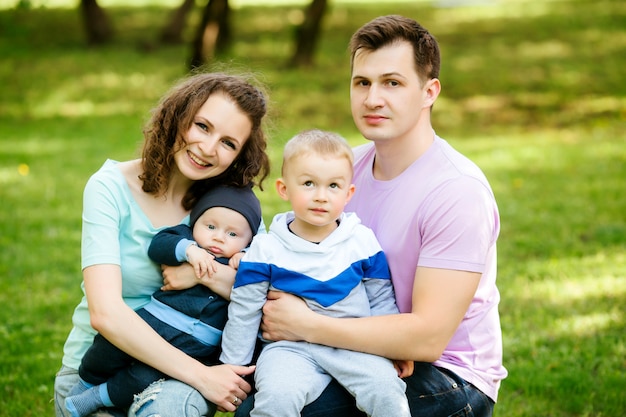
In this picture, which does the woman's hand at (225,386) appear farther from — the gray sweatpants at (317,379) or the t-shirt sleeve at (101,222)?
the t-shirt sleeve at (101,222)

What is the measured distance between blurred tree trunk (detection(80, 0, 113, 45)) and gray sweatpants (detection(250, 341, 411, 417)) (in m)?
15.5

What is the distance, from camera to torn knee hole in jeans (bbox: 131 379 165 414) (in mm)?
3059

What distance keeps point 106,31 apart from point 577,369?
591 inches

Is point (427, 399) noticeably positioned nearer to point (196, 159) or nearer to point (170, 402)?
point (170, 402)


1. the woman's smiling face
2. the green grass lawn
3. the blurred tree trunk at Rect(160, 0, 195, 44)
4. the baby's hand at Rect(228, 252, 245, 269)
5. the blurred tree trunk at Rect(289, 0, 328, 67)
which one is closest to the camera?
the baby's hand at Rect(228, 252, 245, 269)

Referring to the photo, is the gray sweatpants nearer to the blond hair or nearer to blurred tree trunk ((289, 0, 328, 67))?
the blond hair

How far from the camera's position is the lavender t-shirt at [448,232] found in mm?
3066

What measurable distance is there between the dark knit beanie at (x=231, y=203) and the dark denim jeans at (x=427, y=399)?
2.45 feet

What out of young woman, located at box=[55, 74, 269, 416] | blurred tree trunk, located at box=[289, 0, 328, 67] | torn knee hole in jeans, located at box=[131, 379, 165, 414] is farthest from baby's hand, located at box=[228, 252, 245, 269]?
blurred tree trunk, located at box=[289, 0, 328, 67]

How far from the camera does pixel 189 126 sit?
11.0 feet

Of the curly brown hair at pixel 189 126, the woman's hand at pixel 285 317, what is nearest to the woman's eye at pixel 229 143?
the curly brown hair at pixel 189 126

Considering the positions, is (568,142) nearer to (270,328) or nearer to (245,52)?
(245,52)

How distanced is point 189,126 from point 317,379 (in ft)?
3.87

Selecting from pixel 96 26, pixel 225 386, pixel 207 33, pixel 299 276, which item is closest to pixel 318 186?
pixel 299 276
